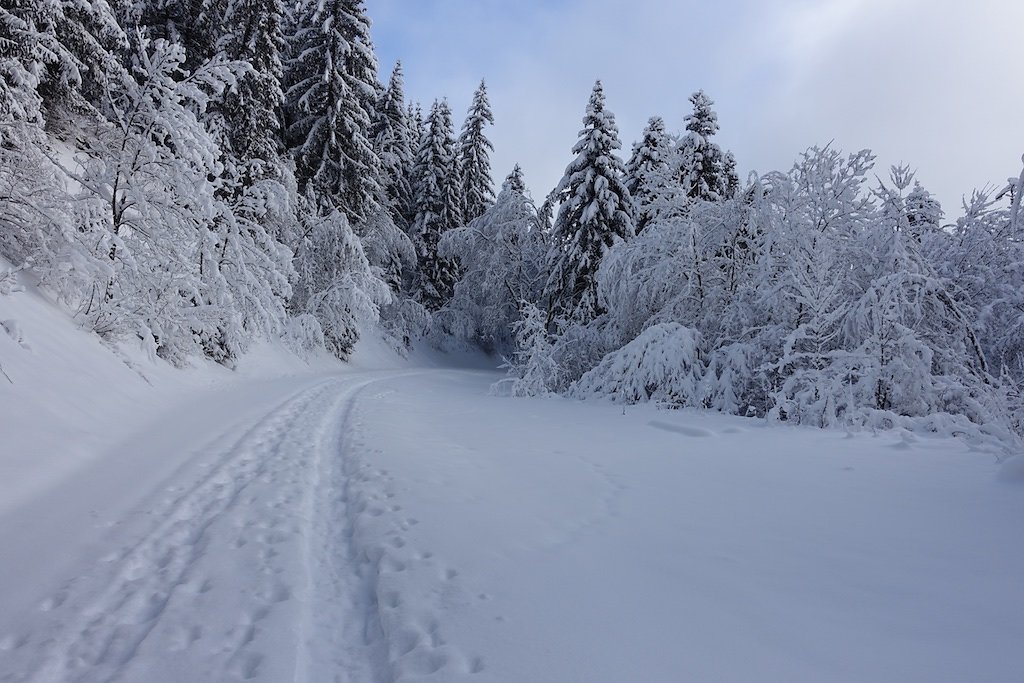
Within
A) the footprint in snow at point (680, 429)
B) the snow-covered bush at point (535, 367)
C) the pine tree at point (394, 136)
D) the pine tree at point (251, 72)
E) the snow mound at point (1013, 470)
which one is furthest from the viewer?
the pine tree at point (394, 136)

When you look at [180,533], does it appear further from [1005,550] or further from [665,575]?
[1005,550]

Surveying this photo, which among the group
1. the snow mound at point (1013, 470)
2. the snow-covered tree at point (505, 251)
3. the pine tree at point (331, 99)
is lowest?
the snow mound at point (1013, 470)

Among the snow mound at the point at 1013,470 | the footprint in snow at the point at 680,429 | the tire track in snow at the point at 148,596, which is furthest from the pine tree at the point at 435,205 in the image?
the snow mound at the point at 1013,470

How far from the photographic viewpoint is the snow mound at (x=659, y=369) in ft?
37.0

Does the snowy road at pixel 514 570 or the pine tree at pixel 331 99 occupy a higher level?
the pine tree at pixel 331 99

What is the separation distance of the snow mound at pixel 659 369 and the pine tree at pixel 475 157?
75.3ft

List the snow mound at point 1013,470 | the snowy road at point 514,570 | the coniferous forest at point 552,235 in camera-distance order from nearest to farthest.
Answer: the snowy road at point 514,570 → the snow mound at point 1013,470 → the coniferous forest at point 552,235

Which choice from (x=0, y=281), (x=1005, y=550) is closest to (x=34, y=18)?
(x=0, y=281)

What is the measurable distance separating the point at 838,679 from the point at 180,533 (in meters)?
3.69

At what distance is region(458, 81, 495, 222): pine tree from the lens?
33.1 m

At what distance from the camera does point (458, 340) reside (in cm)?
3434

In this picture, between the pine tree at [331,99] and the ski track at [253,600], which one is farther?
the pine tree at [331,99]

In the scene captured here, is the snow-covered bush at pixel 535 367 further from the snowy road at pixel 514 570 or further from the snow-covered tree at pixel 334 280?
the snowy road at pixel 514 570

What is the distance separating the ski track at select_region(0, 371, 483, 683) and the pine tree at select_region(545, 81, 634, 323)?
15491mm
